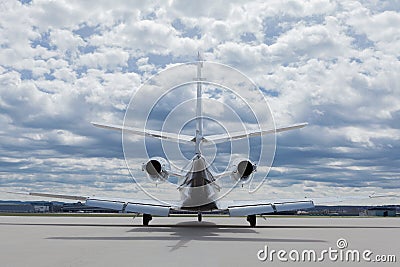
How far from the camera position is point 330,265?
49.3 ft

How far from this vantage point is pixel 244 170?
1328 inches

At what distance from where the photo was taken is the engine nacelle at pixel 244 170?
33719 millimetres

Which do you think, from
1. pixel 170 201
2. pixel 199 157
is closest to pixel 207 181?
pixel 199 157

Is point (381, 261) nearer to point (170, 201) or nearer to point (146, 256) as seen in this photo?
point (146, 256)

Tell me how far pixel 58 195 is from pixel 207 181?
Result: 36.9 ft
